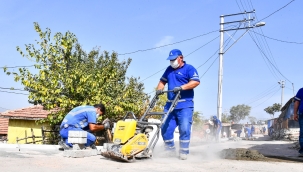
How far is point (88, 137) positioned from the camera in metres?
6.23

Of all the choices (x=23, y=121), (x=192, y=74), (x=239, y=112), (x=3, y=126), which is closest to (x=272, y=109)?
(x=239, y=112)

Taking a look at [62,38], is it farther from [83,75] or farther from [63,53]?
[83,75]

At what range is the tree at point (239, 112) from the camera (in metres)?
93.4

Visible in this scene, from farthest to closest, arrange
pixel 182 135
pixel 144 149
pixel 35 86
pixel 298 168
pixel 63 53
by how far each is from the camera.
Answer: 1. pixel 63 53
2. pixel 35 86
3. pixel 182 135
4. pixel 144 149
5. pixel 298 168

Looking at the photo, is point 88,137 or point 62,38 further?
point 62,38

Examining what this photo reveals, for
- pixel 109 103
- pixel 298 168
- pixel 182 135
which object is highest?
pixel 109 103

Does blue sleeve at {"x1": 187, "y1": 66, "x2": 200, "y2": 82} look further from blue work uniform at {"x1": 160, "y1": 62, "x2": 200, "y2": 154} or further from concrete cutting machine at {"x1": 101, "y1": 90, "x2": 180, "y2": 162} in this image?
concrete cutting machine at {"x1": 101, "y1": 90, "x2": 180, "y2": 162}

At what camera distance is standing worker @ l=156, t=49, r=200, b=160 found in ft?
19.3

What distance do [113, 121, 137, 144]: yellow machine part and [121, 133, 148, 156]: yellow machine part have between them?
76 mm

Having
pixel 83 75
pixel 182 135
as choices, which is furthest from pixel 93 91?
pixel 182 135

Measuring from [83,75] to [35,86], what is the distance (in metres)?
1.49

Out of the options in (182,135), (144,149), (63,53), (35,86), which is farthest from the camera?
(63,53)

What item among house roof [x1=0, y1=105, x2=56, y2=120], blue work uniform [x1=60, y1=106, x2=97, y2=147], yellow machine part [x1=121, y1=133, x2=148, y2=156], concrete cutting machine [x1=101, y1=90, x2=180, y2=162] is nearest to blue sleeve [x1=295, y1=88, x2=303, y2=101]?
concrete cutting machine [x1=101, y1=90, x2=180, y2=162]

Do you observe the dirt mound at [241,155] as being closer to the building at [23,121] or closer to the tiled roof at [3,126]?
the building at [23,121]
